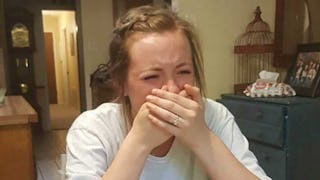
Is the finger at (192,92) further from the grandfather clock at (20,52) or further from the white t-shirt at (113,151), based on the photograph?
the grandfather clock at (20,52)

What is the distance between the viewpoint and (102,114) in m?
0.87

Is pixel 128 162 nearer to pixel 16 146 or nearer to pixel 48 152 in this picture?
pixel 16 146

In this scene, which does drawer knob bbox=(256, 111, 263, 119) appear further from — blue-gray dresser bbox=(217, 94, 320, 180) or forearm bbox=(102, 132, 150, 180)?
forearm bbox=(102, 132, 150, 180)

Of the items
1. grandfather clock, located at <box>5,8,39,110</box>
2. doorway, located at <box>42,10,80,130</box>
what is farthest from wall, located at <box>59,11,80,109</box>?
grandfather clock, located at <box>5,8,39,110</box>

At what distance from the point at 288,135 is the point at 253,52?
24.1 inches

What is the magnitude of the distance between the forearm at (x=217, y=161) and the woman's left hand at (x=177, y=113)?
3cm

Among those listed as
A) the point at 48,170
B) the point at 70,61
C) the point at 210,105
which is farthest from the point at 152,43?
the point at 70,61

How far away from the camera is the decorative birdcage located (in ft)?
6.95

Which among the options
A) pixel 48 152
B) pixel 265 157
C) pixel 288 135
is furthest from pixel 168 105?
pixel 48 152

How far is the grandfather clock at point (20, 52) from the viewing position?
4855 mm

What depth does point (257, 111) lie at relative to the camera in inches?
71.8

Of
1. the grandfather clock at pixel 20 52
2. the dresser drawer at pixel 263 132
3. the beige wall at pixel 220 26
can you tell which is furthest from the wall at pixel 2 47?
the dresser drawer at pixel 263 132

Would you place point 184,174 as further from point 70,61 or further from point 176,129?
point 70,61

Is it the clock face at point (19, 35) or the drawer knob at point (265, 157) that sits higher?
A: the clock face at point (19, 35)
